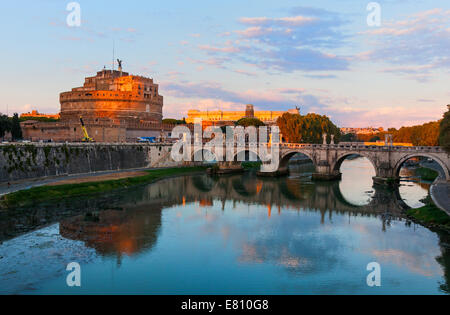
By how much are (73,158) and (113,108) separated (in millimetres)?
40664

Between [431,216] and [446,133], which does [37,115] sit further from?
[431,216]

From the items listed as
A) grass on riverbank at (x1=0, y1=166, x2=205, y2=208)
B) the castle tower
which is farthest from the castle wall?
the castle tower

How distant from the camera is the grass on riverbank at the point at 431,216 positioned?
77.9ft

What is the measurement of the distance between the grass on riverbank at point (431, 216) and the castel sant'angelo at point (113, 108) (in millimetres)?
47372

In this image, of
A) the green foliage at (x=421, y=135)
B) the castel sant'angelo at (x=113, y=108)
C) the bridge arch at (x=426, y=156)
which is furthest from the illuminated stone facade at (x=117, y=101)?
the green foliage at (x=421, y=135)

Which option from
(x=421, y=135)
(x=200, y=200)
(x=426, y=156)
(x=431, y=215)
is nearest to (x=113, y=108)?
Answer: (x=200, y=200)

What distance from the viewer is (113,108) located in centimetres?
8225

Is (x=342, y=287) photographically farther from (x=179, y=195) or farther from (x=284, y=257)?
(x=179, y=195)

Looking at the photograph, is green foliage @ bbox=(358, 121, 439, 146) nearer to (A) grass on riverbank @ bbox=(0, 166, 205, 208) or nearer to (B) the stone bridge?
(B) the stone bridge

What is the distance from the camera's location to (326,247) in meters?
21.1
